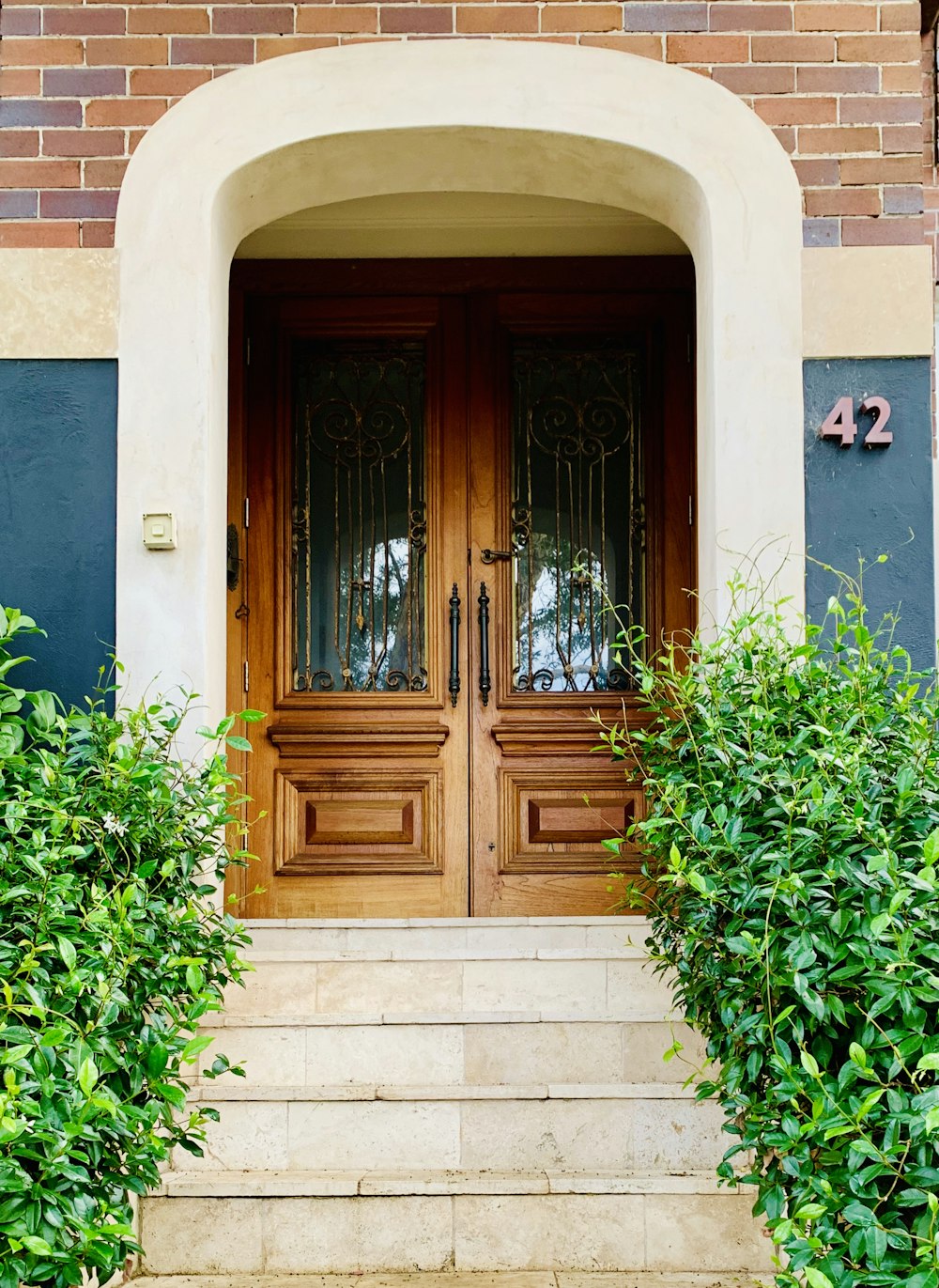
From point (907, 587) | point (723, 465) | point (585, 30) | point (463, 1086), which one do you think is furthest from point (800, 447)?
point (463, 1086)

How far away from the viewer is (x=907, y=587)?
3.20 metres

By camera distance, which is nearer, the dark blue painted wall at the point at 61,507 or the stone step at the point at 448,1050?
the stone step at the point at 448,1050

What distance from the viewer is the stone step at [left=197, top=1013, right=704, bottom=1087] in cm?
303

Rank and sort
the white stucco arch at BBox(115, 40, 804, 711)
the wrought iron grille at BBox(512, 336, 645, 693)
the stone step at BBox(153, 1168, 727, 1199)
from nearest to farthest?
the stone step at BBox(153, 1168, 727, 1199) < the white stucco arch at BBox(115, 40, 804, 711) < the wrought iron grille at BBox(512, 336, 645, 693)

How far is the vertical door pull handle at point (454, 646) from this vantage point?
4160 mm

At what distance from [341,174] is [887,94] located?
1514mm

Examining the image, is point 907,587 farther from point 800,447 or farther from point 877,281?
point 877,281

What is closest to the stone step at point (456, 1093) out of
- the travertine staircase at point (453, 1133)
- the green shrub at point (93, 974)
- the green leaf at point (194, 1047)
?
the travertine staircase at point (453, 1133)

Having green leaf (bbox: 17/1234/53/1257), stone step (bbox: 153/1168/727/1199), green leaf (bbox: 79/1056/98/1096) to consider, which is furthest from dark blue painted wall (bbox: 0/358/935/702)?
green leaf (bbox: 17/1234/53/1257)

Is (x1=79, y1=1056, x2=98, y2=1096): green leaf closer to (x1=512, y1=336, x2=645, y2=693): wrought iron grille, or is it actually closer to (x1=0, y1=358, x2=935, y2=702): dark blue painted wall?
(x1=0, y1=358, x2=935, y2=702): dark blue painted wall

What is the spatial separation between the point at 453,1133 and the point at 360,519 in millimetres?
2127

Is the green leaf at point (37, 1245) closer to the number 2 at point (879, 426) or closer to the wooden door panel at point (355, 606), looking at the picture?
the wooden door panel at point (355, 606)

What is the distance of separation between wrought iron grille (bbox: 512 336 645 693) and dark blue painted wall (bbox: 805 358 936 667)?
107cm

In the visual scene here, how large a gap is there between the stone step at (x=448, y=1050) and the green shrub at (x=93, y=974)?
0.26 meters
